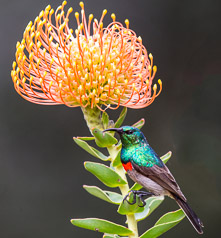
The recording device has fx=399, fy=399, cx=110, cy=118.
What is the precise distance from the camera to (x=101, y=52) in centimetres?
97

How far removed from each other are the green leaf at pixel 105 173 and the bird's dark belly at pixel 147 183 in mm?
39

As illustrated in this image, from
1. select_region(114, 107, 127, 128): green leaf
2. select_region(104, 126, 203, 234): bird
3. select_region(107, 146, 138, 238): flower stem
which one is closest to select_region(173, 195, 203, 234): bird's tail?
select_region(104, 126, 203, 234): bird

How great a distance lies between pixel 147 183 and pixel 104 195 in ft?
0.34

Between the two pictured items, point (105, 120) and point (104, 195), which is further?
point (105, 120)

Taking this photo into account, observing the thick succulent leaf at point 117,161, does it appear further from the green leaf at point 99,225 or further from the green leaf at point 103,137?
the green leaf at point 99,225

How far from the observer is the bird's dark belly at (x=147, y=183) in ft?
2.91

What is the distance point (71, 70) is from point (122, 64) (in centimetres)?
14

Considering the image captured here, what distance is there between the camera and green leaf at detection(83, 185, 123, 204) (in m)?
0.90

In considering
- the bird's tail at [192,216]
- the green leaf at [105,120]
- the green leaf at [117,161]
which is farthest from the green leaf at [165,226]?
the green leaf at [105,120]

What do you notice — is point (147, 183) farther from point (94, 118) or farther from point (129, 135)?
point (94, 118)

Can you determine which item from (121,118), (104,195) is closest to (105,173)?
(104,195)

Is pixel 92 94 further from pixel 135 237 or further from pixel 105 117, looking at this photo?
pixel 135 237

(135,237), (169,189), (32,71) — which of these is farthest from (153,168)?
(32,71)

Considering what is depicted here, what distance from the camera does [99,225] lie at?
2.93 ft
